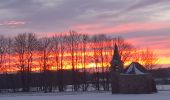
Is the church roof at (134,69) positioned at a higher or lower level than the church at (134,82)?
higher

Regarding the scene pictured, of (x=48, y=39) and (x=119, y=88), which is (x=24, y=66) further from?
(x=119, y=88)

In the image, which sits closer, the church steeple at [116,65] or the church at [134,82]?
the church at [134,82]

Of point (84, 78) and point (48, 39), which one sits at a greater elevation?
point (48, 39)

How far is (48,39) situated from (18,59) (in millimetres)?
9685

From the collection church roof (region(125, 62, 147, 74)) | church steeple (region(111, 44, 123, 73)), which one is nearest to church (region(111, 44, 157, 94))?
church roof (region(125, 62, 147, 74))

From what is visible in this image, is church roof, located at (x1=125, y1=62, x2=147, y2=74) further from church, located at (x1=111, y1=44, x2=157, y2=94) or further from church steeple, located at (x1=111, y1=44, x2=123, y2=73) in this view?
church steeple, located at (x1=111, y1=44, x2=123, y2=73)

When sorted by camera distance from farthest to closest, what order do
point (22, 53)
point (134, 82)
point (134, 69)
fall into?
point (22, 53)
point (134, 69)
point (134, 82)

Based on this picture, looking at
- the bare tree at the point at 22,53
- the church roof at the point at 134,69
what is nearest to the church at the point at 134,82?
the church roof at the point at 134,69

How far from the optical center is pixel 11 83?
10406cm

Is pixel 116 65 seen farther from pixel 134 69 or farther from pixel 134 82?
pixel 134 82

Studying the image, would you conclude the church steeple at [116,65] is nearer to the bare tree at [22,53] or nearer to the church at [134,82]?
the church at [134,82]

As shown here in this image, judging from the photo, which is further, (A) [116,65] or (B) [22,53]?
(B) [22,53]

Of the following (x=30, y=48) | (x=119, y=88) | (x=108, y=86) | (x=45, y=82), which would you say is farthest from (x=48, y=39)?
(x=119, y=88)

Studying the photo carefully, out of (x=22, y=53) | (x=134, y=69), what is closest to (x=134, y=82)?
(x=134, y=69)
